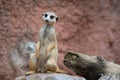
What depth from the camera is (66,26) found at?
265 inches

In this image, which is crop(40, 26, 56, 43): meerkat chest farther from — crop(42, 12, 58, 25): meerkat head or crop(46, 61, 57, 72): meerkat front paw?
crop(46, 61, 57, 72): meerkat front paw

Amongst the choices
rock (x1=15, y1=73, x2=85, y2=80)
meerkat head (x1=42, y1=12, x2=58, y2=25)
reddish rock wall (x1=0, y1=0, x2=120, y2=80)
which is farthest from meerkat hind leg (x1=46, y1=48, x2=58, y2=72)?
reddish rock wall (x1=0, y1=0, x2=120, y2=80)

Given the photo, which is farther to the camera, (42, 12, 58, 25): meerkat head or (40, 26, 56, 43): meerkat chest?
(40, 26, 56, 43): meerkat chest

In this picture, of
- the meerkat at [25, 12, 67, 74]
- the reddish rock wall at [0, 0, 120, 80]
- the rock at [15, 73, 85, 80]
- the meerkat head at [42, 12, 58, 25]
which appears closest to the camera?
the rock at [15, 73, 85, 80]

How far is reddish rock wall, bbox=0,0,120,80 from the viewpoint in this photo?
6441mm

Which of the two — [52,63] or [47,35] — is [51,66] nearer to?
[52,63]

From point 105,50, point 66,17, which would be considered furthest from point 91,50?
point 66,17

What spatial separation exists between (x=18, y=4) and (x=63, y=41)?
917 millimetres

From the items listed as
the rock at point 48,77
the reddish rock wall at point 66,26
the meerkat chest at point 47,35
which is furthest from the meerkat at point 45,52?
the reddish rock wall at point 66,26

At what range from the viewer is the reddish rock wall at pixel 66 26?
644cm

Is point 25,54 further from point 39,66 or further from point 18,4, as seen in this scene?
point 39,66

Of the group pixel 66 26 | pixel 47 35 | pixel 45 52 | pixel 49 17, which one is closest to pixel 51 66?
pixel 45 52

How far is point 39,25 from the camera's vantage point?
6594 mm

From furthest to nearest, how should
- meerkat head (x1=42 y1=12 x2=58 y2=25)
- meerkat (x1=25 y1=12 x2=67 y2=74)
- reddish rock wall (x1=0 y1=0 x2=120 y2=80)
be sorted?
reddish rock wall (x1=0 y1=0 x2=120 y2=80)
meerkat (x1=25 y1=12 x2=67 y2=74)
meerkat head (x1=42 y1=12 x2=58 y2=25)
